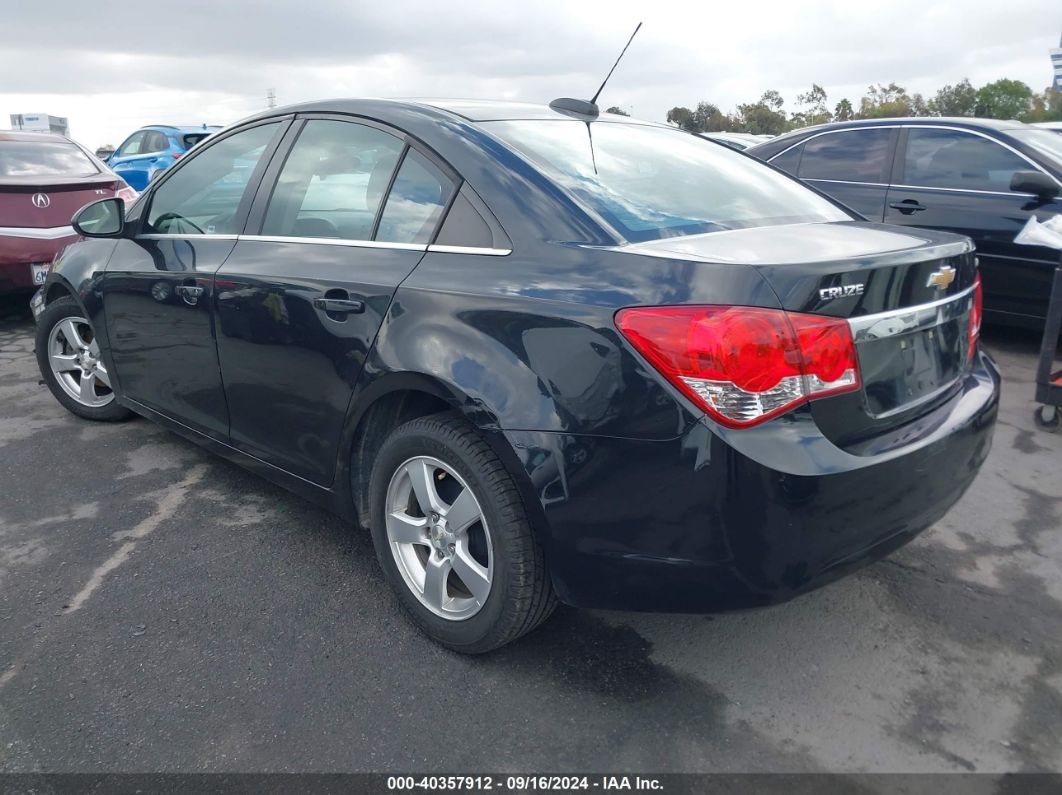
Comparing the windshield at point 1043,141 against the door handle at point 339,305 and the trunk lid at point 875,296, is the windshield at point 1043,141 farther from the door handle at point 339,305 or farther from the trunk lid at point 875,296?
the door handle at point 339,305

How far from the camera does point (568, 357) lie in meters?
2.11

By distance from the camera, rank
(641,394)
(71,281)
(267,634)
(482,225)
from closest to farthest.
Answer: (641,394) < (482,225) < (267,634) < (71,281)

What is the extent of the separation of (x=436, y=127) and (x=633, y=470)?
132 cm

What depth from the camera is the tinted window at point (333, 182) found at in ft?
9.24

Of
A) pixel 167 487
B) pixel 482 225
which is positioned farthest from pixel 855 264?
pixel 167 487

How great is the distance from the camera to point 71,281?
13.7 feet

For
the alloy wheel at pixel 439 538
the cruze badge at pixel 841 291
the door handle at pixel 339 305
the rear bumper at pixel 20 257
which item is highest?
the cruze badge at pixel 841 291

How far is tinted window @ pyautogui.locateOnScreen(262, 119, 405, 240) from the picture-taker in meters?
2.82

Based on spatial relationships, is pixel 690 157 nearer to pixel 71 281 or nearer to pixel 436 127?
pixel 436 127

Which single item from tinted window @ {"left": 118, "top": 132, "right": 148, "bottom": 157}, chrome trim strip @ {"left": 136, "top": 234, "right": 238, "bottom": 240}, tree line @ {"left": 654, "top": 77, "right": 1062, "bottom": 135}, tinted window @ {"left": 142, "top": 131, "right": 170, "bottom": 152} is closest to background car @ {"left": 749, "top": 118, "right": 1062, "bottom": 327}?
chrome trim strip @ {"left": 136, "top": 234, "right": 238, "bottom": 240}

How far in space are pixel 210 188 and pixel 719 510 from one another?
2562mm

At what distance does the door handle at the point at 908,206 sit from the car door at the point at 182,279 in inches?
181

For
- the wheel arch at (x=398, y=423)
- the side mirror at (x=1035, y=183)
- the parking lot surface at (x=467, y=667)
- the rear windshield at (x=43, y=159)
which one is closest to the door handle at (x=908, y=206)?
the side mirror at (x=1035, y=183)

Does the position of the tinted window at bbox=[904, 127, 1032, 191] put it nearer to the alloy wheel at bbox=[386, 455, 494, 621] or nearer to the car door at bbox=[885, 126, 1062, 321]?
the car door at bbox=[885, 126, 1062, 321]
